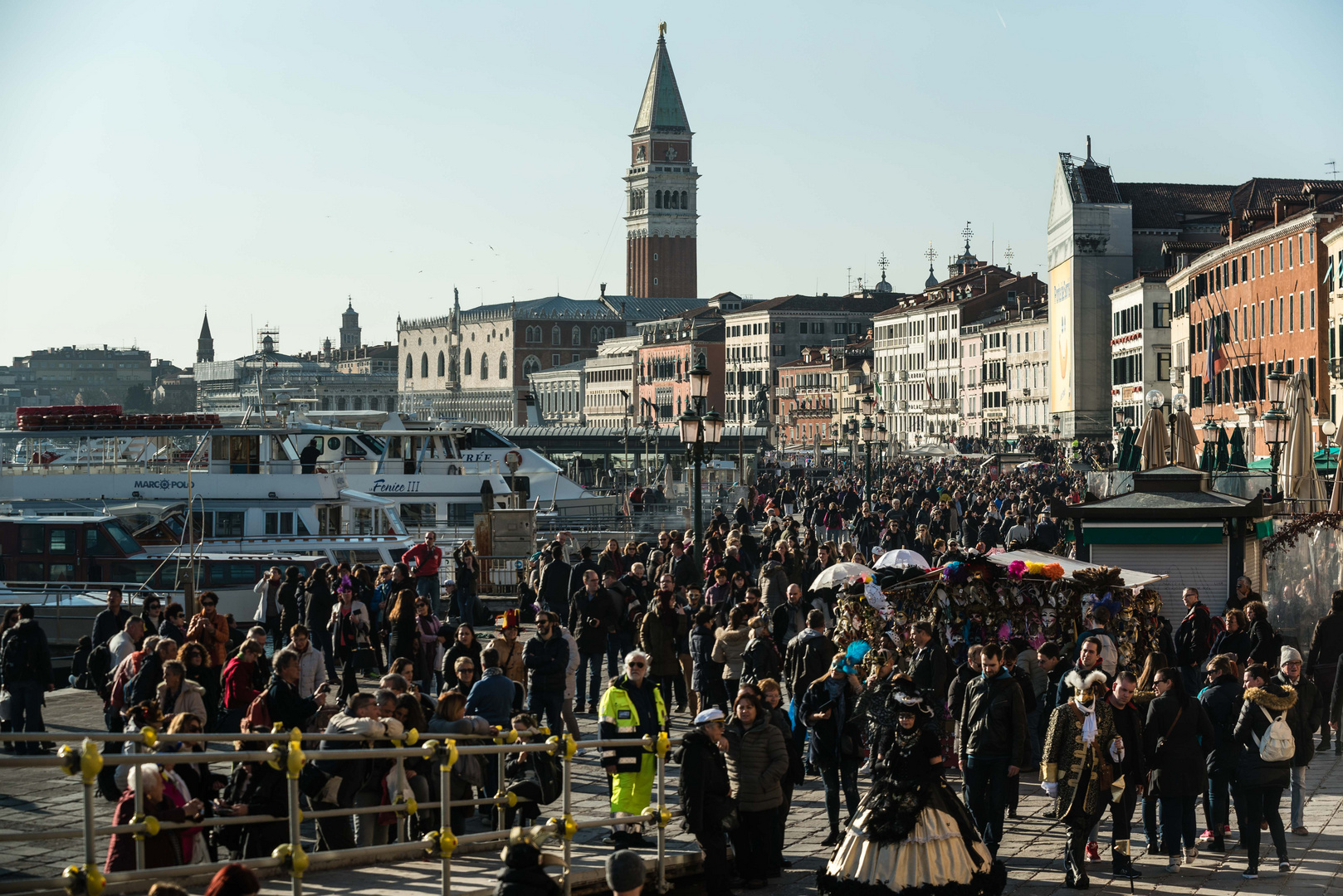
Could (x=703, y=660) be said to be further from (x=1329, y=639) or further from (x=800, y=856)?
(x=1329, y=639)

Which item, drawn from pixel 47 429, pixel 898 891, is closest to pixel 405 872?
pixel 898 891

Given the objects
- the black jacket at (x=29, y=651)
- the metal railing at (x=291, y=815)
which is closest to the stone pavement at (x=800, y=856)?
the metal railing at (x=291, y=815)

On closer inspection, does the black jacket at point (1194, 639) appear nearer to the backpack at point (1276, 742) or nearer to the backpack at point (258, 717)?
the backpack at point (1276, 742)

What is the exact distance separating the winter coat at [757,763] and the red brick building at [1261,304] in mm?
38772

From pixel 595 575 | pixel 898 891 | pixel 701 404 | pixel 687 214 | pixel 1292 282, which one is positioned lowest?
pixel 898 891

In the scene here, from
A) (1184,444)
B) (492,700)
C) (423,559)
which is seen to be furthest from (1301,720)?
(1184,444)

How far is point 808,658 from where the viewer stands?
1247 cm

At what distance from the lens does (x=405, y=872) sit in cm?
873

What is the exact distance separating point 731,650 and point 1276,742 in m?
5.12

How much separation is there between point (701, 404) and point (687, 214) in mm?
155637

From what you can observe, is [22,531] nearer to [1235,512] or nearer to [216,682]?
[216,682]

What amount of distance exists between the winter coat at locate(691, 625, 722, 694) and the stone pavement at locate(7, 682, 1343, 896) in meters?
2.00

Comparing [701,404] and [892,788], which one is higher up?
[701,404]

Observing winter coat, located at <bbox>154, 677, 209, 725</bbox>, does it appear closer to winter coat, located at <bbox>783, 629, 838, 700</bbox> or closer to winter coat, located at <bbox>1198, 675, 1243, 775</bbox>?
winter coat, located at <bbox>783, 629, 838, 700</bbox>
